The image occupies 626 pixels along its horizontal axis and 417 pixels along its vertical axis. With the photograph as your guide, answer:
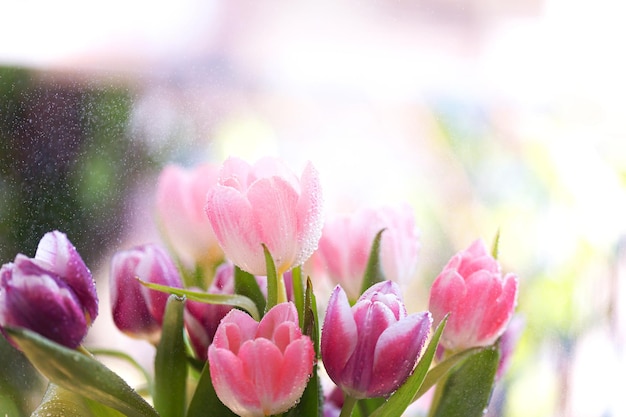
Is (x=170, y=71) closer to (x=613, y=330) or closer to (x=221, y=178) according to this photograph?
(x=221, y=178)

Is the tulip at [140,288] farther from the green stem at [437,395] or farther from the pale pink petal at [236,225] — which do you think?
the green stem at [437,395]

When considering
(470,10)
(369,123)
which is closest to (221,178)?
(369,123)

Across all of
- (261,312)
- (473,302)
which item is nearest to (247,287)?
(261,312)

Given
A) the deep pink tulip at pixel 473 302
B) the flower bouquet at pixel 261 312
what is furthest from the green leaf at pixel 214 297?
the deep pink tulip at pixel 473 302

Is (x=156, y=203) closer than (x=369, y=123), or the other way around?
(x=156, y=203)

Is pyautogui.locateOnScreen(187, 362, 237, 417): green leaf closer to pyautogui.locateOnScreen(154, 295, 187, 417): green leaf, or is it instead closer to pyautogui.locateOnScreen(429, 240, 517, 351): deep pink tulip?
pyautogui.locateOnScreen(154, 295, 187, 417): green leaf

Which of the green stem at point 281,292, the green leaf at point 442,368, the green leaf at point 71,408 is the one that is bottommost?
the green leaf at point 442,368
